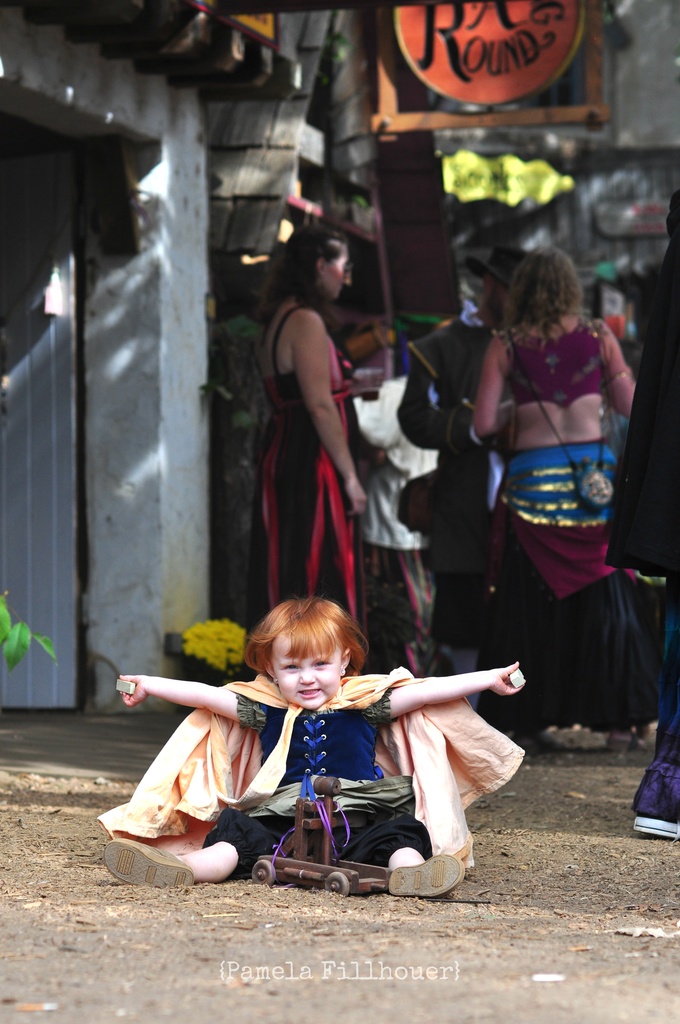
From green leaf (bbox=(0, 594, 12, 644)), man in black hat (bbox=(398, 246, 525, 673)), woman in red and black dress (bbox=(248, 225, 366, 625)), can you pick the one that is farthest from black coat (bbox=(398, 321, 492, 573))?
green leaf (bbox=(0, 594, 12, 644))

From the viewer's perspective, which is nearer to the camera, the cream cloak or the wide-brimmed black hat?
the cream cloak

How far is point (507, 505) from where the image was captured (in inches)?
251

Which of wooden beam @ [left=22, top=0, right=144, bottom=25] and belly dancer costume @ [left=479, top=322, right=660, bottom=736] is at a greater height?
wooden beam @ [left=22, top=0, right=144, bottom=25]

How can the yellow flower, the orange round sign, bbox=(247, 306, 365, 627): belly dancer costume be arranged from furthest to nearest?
the orange round sign
the yellow flower
bbox=(247, 306, 365, 627): belly dancer costume

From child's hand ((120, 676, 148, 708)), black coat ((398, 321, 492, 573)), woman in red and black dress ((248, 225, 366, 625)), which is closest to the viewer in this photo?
child's hand ((120, 676, 148, 708))

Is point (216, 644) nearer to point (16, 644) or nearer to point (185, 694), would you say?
point (16, 644)

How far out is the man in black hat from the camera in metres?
6.79

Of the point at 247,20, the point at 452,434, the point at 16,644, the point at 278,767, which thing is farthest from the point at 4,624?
the point at 247,20

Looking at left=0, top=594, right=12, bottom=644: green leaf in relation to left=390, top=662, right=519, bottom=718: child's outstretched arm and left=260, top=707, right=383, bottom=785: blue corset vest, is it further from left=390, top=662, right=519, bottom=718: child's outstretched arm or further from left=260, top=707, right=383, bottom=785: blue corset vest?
left=390, top=662, right=519, bottom=718: child's outstretched arm

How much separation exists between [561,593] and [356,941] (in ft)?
11.1

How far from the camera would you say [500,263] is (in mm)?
6961

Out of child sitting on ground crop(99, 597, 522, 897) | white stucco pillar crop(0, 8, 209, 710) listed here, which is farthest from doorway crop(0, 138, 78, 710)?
child sitting on ground crop(99, 597, 522, 897)

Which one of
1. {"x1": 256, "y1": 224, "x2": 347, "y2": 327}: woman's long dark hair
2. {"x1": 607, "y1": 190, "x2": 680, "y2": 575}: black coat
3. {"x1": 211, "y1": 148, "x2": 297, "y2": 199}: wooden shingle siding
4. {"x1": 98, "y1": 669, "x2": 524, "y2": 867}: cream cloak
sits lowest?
{"x1": 98, "y1": 669, "x2": 524, "y2": 867}: cream cloak

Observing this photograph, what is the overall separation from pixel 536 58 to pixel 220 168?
1.77 metres
